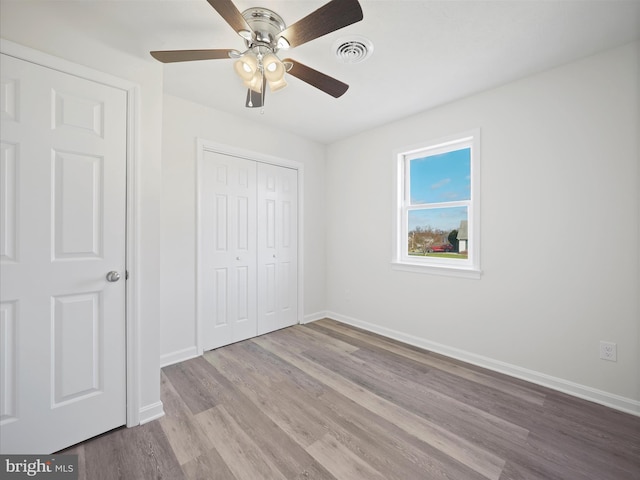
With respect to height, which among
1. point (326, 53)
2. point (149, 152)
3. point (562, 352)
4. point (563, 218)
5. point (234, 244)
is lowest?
point (562, 352)

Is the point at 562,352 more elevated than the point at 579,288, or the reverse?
the point at 579,288

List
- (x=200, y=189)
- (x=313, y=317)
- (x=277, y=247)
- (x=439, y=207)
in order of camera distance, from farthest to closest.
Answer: (x=313, y=317), (x=277, y=247), (x=439, y=207), (x=200, y=189)

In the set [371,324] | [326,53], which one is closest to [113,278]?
[326,53]

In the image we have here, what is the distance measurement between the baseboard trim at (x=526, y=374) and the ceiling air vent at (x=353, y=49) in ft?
9.06

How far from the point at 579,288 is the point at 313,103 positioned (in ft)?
9.14

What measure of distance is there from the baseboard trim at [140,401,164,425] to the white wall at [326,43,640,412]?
247 cm

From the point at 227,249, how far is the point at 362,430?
7.11 ft

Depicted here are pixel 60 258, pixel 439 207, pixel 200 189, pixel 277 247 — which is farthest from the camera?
pixel 277 247

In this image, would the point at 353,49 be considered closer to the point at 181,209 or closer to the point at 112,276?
the point at 181,209

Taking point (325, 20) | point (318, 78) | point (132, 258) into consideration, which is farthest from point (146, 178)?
point (325, 20)

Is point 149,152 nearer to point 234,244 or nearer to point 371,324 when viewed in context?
point 234,244

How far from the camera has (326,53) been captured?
2.03m

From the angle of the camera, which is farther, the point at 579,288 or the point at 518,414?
the point at 579,288

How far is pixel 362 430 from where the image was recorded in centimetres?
176
